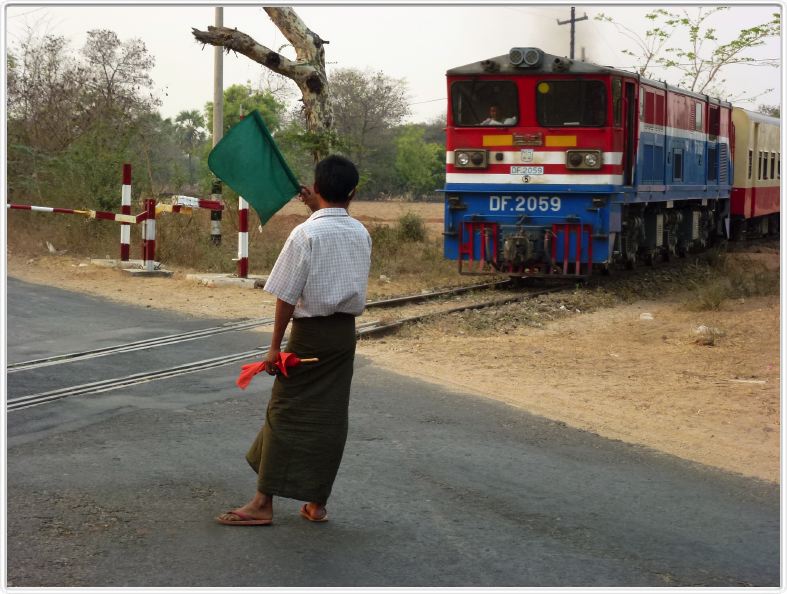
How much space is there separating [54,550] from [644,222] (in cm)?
1466

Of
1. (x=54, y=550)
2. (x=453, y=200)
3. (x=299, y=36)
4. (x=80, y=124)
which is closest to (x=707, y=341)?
(x=453, y=200)

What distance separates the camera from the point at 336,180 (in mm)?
5277

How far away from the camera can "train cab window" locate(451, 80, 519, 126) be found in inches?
616

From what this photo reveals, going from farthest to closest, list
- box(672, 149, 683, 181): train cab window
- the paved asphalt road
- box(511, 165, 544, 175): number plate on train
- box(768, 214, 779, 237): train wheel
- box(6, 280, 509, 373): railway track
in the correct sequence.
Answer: box(768, 214, 779, 237): train wheel
box(672, 149, 683, 181): train cab window
box(511, 165, 544, 175): number plate on train
box(6, 280, 509, 373): railway track
the paved asphalt road

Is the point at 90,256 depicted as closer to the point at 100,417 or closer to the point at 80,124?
the point at 80,124

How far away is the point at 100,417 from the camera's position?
24.5 feet

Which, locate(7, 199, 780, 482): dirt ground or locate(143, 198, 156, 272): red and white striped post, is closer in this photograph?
locate(7, 199, 780, 482): dirt ground

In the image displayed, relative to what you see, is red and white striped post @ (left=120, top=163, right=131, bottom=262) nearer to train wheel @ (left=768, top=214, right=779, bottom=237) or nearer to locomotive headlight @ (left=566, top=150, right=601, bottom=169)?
locomotive headlight @ (left=566, top=150, right=601, bottom=169)

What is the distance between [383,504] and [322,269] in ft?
4.16

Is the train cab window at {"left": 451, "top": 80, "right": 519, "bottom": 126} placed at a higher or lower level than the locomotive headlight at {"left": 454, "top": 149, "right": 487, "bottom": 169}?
higher

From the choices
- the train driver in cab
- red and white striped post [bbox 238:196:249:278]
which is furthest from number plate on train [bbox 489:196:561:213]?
red and white striped post [bbox 238:196:249:278]

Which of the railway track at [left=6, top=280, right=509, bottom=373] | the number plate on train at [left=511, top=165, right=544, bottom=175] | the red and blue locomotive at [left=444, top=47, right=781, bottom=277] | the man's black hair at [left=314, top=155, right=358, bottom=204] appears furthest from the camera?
the number plate on train at [left=511, top=165, right=544, bottom=175]

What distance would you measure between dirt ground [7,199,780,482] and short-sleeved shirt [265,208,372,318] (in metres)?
2.78

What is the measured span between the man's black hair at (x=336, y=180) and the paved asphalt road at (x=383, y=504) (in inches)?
59.6
